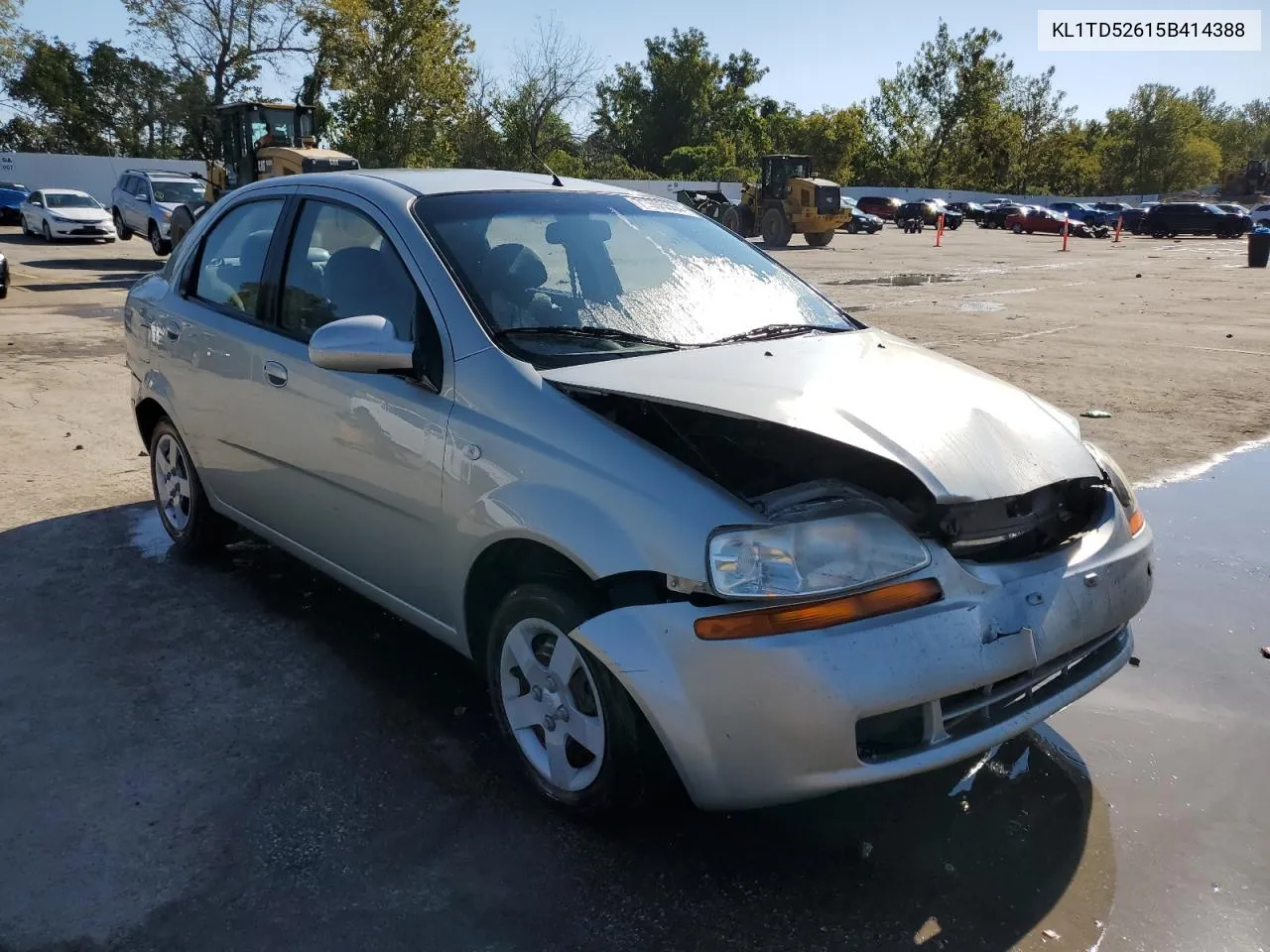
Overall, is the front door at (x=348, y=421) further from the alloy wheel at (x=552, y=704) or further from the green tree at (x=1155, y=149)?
the green tree at (x=1155, y=149)

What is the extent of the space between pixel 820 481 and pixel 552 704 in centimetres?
94

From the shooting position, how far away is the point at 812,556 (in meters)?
2.42

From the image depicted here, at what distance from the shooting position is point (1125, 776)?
10.4ft

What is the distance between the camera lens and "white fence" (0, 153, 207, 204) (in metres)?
39.5

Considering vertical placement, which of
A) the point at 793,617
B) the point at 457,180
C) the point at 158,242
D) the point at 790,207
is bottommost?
the point at 793,617

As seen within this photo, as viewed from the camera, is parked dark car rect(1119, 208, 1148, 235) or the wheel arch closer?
the wheel arch

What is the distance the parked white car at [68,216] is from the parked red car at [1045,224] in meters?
40.2

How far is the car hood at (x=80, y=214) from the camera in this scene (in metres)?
25.2

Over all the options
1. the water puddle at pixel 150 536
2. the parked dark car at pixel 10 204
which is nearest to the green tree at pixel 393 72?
the parked dark car at pixel 10 204

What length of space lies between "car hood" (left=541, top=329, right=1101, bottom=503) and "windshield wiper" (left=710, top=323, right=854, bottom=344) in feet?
0.30

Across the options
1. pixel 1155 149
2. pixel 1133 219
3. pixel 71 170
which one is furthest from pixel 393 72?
pixel 1155 149

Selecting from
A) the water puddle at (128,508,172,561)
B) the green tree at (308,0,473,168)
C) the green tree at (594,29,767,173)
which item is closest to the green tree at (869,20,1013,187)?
the green tree at (594,29,767,173)

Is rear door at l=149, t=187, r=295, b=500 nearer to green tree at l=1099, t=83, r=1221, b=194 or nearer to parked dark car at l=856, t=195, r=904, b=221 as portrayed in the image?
parked dark car at l=856, t=195, r=904, b=221

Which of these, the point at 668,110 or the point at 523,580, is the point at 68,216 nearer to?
the point at 523,580
